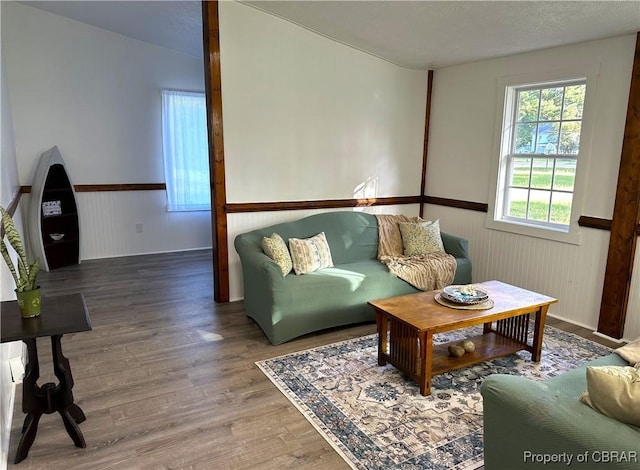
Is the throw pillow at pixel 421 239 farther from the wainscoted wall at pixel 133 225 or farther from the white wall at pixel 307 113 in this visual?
the wainscoted wall at pixel 133 225

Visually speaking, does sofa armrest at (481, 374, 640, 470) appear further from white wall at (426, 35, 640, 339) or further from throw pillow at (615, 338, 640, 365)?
white wall at (426, 35, 640, 339)

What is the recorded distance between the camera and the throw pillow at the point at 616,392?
1.42 m

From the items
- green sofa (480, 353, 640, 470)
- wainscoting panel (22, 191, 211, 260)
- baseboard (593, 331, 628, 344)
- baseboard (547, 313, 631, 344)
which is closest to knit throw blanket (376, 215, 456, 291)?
baseboard (547, 313, 631, 344)

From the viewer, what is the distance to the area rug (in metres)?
2.15

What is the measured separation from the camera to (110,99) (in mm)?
5750

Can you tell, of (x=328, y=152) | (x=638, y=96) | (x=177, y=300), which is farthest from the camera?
(x=328, y=152)

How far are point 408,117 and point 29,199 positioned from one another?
4682 millimetres

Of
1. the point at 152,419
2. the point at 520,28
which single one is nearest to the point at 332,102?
the point at 520,28

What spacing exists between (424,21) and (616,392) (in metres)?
3.19

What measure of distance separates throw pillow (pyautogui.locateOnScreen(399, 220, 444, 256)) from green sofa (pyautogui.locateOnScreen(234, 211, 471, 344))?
14cm

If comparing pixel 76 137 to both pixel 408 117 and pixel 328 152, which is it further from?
pixel 408 117

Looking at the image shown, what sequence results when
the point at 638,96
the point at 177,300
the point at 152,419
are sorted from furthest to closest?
1. the point at 177,300
2. the point at 638,96
3. the point at 152,419

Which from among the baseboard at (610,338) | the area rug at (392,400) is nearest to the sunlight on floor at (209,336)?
the area rug at (392,400)

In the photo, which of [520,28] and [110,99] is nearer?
[520,28]
